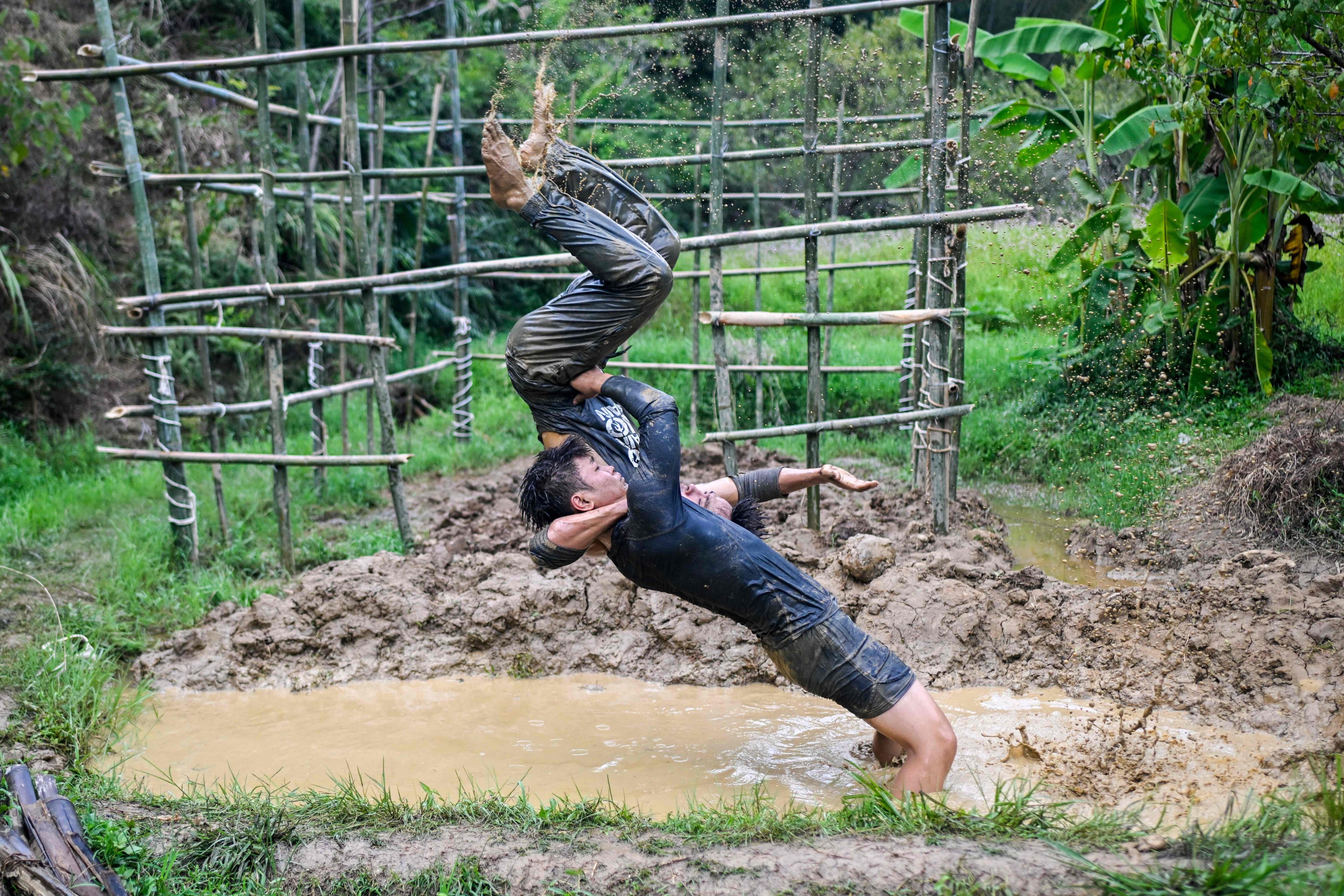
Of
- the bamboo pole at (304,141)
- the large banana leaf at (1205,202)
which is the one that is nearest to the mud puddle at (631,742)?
the bamboo pole at (304,141)

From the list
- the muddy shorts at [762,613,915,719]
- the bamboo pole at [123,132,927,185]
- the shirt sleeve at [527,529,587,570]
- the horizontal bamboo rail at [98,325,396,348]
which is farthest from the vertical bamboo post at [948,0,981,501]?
the horizontal bamboo rail at [98,325,396,348]

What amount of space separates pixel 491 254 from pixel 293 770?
31.9 ft

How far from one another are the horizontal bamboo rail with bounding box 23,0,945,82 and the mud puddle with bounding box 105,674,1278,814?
329 centimetres

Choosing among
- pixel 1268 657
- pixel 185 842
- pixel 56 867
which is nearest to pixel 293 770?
pixel 185 842

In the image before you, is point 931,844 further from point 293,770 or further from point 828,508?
point 828,508

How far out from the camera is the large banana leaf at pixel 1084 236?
7.56 meters

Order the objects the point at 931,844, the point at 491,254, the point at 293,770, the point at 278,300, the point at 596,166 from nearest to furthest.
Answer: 1. the point at 931,844
2. the point at 596,166
3. the point at 293,770
4. the point at 278,300
5. the point at 491,254

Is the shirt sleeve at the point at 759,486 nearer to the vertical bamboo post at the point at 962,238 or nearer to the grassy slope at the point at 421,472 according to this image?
the grassy slope at the point at 421,472

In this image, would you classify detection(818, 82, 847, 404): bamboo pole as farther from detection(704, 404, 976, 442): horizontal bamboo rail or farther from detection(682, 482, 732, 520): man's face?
detection(682, 482, 732, 520): man's face

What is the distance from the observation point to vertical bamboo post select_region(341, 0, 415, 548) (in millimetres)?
6332

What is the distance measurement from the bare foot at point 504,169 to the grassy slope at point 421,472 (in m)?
1.97

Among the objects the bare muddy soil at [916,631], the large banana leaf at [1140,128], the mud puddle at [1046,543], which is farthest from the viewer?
the large banana leaf at [1140,128]

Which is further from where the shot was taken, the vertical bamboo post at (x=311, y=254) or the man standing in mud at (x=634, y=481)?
the vertical bamboo post at (x=311, y=254)

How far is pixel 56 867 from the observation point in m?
2.97
